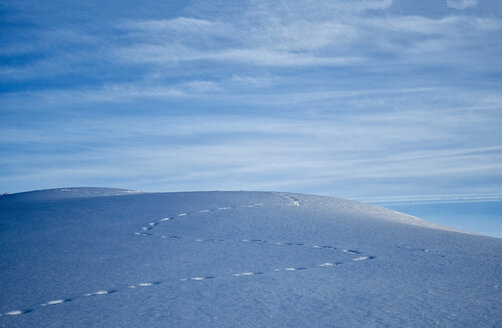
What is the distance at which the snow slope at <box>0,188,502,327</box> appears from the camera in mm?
2758

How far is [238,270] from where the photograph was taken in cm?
352

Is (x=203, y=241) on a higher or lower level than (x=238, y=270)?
higher

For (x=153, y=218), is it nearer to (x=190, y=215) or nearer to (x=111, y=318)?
(x=190, y=215)

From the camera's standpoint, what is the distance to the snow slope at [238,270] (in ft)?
9.05

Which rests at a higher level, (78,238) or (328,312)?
(78,238)

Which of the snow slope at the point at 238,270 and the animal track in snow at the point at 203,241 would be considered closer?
the snow slope at the point at 238,270

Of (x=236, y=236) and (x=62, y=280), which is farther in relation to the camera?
(x=236, y=236)

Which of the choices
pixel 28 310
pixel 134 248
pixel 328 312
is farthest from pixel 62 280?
pixel 328 312

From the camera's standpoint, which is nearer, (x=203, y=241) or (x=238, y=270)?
(x=238, y=270)

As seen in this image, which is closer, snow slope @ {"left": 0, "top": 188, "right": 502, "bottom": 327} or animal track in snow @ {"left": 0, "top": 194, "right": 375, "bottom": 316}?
snow slope @ {"left": 0, "top": 188, "right": 502, "bottom": 327}

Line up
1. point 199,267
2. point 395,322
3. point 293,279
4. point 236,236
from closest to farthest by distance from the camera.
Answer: point 395,322, point 293,279, point 199,267, point 236,236

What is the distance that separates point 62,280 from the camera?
342 centimetres

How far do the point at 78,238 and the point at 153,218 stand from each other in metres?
0.95

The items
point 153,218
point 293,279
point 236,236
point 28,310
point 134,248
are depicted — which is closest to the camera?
point 28,310
